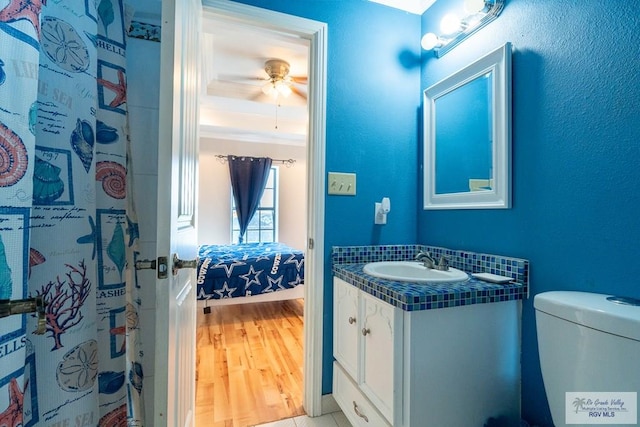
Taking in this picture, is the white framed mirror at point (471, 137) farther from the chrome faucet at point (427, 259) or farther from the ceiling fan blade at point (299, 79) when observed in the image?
the ceiling fan blade at point (299, 79)

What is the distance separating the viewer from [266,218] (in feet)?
15.6

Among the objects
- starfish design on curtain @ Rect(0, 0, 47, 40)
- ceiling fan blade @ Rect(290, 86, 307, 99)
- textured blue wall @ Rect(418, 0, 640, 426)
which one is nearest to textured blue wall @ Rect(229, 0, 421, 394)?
textured blue wall @ Rect(418, 0, 640, 426)

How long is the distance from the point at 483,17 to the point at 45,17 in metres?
1.60

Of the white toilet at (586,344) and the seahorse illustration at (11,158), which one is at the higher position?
the seahorse illustration at (11,158)

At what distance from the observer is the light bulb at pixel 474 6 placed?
4.04 ft

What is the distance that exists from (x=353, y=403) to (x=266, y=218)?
3739 millimetres

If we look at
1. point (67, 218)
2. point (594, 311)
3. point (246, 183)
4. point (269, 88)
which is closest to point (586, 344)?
point (594, 311)

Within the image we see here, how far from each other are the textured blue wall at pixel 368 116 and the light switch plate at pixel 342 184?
29 millimetres

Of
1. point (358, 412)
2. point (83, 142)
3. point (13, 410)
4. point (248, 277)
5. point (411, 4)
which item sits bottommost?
point (358, 412)

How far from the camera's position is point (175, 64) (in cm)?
78

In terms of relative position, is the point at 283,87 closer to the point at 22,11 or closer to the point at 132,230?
the point at 132,230

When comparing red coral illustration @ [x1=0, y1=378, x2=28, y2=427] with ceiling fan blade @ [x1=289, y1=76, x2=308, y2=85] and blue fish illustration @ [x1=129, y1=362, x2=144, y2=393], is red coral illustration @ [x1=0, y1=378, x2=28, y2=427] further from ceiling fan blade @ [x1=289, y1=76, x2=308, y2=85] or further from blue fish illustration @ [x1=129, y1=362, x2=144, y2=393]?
ceiling fan blade @ [x1=289, y1=76, x2=308, y2=85]

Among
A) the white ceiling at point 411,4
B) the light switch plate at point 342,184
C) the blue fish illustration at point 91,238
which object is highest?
the white ceiling at point 411,4

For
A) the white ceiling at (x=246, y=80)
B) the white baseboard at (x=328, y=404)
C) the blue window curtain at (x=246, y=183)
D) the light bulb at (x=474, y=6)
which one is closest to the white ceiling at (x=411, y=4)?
the white ceiling at (x=246, y=80)
